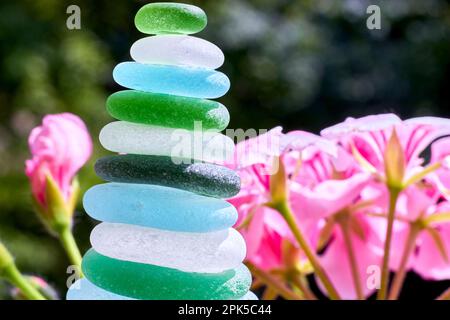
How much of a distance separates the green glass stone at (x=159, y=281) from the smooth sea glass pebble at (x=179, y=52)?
7cm

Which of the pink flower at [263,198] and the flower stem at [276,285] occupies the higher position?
the pink flower at [263,198]

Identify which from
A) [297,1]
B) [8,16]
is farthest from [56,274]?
[297,1]

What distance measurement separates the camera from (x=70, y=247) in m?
0.33

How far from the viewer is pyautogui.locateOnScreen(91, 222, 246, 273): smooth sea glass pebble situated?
255 millimetres

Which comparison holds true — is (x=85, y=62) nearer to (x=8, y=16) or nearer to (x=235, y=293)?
(x=8, y=16)

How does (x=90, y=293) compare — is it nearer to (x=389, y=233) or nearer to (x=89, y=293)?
(x=89, y=293)

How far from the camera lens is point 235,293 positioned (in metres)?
0.26

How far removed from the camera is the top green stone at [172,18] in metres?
0.26

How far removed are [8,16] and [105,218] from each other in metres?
1.83

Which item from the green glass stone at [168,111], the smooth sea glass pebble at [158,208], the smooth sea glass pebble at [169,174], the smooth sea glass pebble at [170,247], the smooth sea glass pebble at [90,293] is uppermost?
the green glass stone at [168,111]

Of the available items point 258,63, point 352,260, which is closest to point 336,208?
point 352,260

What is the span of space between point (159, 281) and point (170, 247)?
0.04ft

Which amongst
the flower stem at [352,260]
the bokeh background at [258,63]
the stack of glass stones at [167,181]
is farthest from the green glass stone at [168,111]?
the bokeh background at [258,63]

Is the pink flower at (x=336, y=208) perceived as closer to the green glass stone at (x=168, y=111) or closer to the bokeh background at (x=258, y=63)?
the green glass stone at (x=168, y=111)
